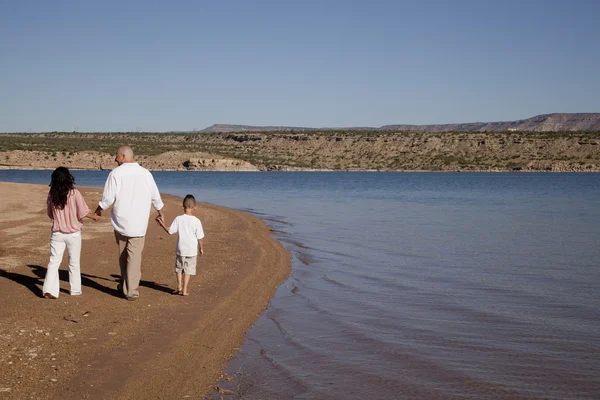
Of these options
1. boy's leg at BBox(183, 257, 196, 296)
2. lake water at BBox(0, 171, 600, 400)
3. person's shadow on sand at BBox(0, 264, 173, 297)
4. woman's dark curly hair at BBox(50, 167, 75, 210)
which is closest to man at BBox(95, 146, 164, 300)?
woman's dark curly hair at BBox(50, 167, 75, 210)

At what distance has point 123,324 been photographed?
8008 mm

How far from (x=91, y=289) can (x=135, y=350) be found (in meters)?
Answer: 3.19

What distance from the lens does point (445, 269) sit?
13.4 meters

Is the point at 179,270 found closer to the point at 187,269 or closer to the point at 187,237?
the point at 187,269

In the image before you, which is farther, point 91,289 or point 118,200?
point 91,289

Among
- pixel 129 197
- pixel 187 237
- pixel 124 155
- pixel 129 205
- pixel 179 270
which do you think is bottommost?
pixel 179 270

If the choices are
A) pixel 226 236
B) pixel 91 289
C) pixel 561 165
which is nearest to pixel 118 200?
pixel 91 289

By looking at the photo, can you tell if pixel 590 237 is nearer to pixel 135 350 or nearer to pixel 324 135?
pixel 135 350

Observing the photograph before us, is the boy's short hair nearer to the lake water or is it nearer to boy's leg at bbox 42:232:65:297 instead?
boy's leg at bbox 42:232:65:297

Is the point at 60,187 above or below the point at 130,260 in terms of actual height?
above

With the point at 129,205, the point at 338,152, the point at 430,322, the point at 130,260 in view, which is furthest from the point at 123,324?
the point at 338,152

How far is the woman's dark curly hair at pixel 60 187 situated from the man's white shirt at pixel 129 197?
0.49m

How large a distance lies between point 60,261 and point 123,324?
66.5 inches

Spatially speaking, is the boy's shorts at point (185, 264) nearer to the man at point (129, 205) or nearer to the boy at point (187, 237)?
the boy at point (187, 237)
